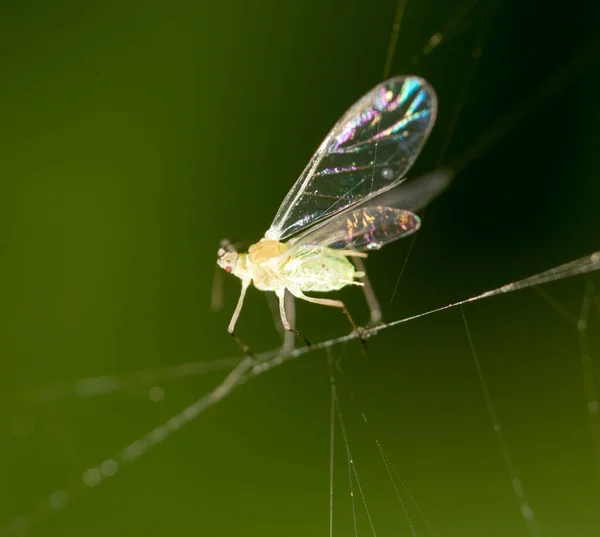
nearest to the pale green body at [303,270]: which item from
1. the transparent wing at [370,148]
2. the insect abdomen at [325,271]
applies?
the insect abdomen at [325,271]

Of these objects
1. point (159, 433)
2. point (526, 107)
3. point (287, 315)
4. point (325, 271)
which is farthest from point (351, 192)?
point (159, 433)

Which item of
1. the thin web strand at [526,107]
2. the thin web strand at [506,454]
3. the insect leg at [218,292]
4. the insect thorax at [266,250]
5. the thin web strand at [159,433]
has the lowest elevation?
the thin web strand at [506,454]

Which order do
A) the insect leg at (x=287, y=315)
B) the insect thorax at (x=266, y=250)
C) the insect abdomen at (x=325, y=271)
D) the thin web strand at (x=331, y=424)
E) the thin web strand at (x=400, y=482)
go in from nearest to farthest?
1. the insect abdomen at (x=325, y=271)
2. the insect thorax at (x=266, y=250)
3. the thin web strand at (x=400, y=482)
4. the thin web strand at (x=331, y=424)
5. the insect leg at (x=287, y=315)

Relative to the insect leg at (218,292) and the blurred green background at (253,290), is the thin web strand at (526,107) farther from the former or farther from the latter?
the insect leg at (218,292)

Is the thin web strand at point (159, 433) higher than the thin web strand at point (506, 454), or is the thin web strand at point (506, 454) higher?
the thin web strand at point (159, 433)

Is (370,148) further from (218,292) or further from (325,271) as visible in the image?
(218,292)

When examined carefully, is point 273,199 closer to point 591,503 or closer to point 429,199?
point 429,199

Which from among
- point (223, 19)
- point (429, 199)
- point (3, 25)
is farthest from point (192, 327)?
point (3, 25)
